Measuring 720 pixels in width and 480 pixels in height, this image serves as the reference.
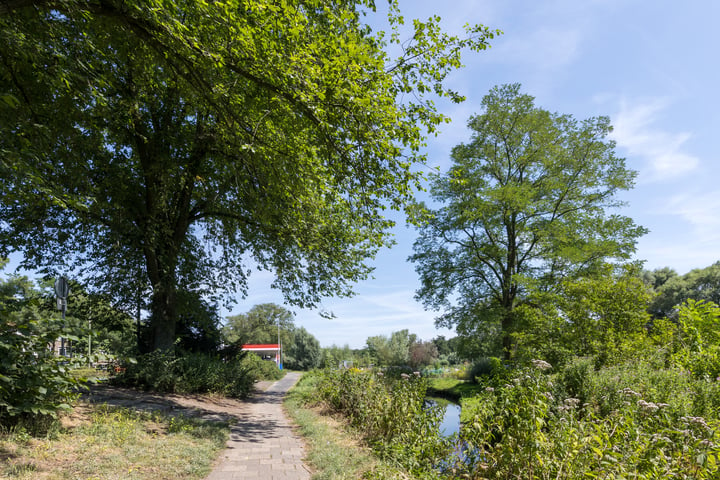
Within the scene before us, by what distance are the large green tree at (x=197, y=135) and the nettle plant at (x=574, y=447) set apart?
4.28 metres

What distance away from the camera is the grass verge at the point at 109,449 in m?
3.82

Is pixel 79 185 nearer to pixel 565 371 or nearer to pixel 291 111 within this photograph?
pixel 291 111

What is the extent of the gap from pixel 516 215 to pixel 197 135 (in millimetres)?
14816

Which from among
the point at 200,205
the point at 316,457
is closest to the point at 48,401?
the point at 316,457

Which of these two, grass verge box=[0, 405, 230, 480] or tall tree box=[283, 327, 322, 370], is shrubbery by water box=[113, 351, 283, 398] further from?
tall tree box=[283, 327, 322, 370]

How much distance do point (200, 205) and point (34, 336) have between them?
7.99 metres

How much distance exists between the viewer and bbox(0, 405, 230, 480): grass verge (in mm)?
3816

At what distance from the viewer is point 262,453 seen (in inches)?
227

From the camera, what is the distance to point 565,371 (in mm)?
8125

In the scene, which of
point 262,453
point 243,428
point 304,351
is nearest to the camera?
point 262,453

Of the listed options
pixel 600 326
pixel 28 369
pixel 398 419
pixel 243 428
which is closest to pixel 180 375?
pixel 243 428

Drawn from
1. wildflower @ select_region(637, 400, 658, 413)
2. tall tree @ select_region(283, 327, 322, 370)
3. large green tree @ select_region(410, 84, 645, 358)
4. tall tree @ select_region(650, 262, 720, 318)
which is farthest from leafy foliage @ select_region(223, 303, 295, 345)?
wildflower @ select_region(637, 400, 658, 413)

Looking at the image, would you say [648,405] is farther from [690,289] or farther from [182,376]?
[690,289]

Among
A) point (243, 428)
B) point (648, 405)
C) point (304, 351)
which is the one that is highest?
point (648, 405)
